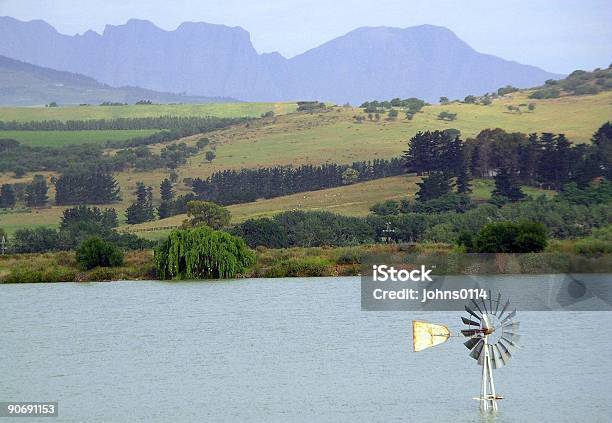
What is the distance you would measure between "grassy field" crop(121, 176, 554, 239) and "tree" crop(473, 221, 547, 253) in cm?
3815

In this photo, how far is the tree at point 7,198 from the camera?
122500 millimetres

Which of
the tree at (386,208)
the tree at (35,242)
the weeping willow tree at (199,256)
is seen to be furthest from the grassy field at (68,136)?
the weeping willow tree at (199,256)

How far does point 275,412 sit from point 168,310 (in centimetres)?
1800

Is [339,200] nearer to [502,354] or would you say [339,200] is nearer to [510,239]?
[510,239]

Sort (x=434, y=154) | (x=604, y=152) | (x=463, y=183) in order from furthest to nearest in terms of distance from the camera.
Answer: (x=434, y=154)
(x=604, y=152)
(x=463, y=183)

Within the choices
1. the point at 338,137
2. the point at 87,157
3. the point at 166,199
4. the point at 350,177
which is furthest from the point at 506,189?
the point at 87,157

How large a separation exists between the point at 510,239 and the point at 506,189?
40.1 meters

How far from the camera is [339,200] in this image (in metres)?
104

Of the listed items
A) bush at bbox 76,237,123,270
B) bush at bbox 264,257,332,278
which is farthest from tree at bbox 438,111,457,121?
bush at bbox 264,257,332,278

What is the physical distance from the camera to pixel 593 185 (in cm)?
9188

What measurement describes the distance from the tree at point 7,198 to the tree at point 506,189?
49.9 m

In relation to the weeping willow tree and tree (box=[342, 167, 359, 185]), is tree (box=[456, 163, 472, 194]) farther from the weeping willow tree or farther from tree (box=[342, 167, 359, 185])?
the weeping willow tree

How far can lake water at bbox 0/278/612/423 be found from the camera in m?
24.7

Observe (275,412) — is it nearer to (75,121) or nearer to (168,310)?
(168,310)
